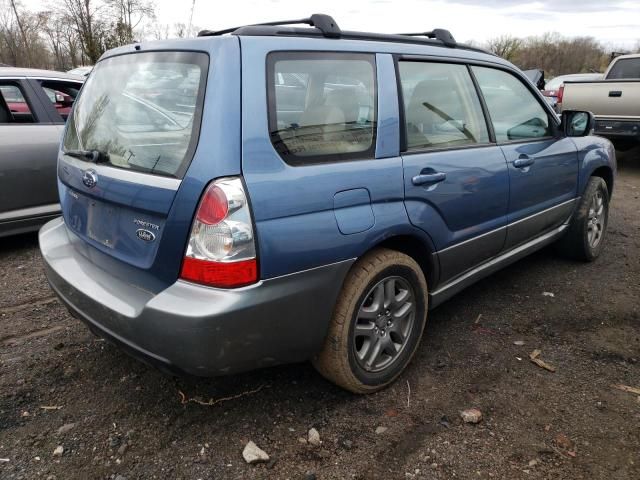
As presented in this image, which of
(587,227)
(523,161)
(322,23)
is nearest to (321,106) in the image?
(322,23)

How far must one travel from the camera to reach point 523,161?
3.32m

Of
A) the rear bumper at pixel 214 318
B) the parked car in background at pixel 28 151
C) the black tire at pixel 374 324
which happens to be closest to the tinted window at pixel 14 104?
the parked car in background at pixel 28 151

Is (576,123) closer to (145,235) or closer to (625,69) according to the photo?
(145,235)

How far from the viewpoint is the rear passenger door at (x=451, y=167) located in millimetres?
2604

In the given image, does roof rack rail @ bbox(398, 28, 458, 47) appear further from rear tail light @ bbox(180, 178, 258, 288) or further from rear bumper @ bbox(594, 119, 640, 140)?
rear bumper @ bbox(594, 119, 640, 140)

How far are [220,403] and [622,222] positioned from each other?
521 cm

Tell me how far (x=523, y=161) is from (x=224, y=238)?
2.24 m

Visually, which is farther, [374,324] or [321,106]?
[374,324]

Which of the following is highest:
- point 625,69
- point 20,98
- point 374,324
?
point 20,98

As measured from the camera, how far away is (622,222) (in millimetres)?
5809

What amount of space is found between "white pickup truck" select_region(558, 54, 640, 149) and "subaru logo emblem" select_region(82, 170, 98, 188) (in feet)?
27.1

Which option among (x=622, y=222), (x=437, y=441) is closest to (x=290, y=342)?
(x=437, y=441)

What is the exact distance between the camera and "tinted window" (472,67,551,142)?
10.7 ft

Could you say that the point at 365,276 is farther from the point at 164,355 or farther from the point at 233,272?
the point at 164,355
